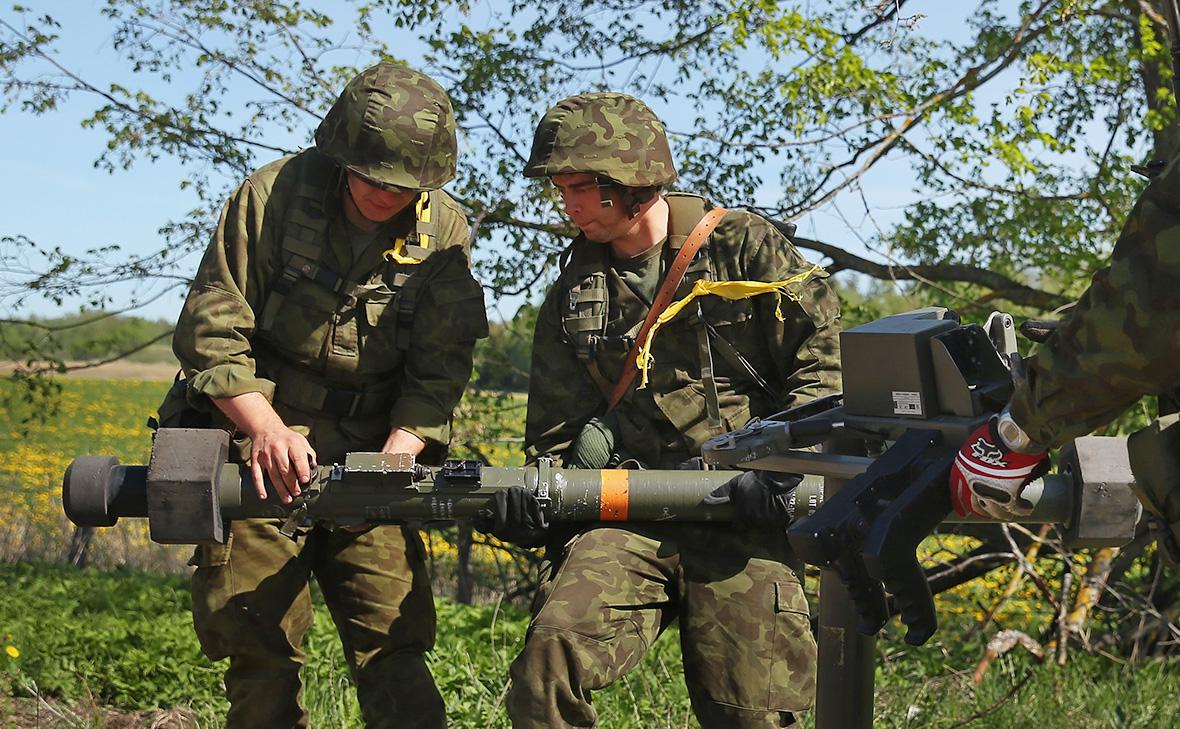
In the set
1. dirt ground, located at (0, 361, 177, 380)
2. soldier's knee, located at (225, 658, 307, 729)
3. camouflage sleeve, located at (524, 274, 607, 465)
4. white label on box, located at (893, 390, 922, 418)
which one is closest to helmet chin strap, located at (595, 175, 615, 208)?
camouflage sleeve, located at (524, 274, 607, 465)

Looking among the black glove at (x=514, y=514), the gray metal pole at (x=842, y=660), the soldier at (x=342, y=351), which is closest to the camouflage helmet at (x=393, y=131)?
the soldier at (x=342, y=351)

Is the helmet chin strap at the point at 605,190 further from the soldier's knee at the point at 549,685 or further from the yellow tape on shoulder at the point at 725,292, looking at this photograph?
the soldier's knee at the point at 549,685

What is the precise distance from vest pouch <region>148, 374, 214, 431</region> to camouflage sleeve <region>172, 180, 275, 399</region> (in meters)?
0.07

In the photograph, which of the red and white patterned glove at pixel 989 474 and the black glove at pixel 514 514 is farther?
the black glove at pixel 514 514

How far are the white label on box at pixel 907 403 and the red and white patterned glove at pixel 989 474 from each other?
15cm

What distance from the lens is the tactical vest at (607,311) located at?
154 inches

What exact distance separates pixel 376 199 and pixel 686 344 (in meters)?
1.00

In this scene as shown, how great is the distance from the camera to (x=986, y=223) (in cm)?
762

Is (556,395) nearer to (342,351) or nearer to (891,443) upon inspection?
(342,351)

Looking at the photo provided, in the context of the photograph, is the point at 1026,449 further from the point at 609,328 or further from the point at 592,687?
the point at 609,328

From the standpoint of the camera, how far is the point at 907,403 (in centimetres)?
274

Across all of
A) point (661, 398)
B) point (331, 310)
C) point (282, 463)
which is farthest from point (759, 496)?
point (331, 310)

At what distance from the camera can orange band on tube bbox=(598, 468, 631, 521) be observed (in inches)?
145

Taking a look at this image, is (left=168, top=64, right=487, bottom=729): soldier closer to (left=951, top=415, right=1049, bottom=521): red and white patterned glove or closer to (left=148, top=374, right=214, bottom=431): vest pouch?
(left=148, top=374, right=214, bottom=431): vest pouch
